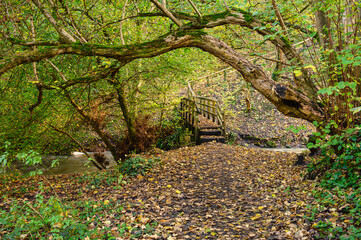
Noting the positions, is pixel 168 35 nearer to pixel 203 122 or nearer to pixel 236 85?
pixel 203 122

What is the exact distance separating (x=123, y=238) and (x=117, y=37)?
6.19 metres

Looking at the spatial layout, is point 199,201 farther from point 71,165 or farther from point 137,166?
point 71,165

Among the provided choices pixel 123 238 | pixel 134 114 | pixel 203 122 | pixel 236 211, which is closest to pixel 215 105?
pixel 203 122

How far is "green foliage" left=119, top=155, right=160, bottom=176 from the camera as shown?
6.73 metres

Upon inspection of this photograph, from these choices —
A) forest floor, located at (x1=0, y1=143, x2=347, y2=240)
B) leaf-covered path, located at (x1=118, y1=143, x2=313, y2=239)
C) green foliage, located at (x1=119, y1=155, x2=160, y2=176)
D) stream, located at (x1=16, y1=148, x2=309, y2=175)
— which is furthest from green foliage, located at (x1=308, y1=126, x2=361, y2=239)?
stream, located at (x1=16, y1=148, x2=309, y2=175)

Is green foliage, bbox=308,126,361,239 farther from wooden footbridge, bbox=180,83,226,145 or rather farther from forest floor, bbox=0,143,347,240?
wooden footbridge, bbox=180,83,226,145

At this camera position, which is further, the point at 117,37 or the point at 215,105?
the point at 215,105

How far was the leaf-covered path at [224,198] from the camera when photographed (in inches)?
144

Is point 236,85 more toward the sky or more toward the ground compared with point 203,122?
more toward the sky

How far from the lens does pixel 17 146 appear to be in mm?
6770

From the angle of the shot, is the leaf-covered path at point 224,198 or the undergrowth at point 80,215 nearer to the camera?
the undergrowth at point 80,215

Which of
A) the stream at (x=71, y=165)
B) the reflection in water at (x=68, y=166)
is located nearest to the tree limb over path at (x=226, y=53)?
the stream at (x=71, y=165)

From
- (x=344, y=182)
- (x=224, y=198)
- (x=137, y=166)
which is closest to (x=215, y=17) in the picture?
(x=224, y=198)

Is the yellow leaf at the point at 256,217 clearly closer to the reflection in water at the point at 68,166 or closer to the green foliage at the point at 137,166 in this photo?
the green foliage at the point at 137,166
